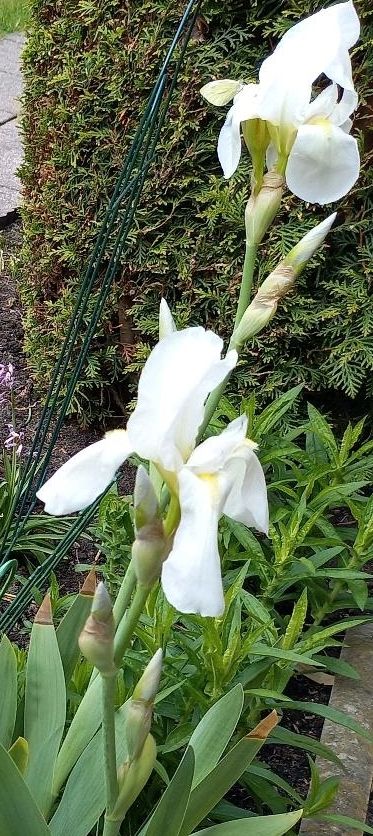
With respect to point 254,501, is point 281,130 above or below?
above

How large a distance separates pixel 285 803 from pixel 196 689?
0.30m

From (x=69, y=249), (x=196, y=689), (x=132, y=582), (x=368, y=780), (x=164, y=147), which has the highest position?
(x=132, y=582)

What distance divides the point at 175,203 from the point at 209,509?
204 centimetres

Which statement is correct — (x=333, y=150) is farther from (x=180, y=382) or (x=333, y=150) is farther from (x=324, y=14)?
(x=180, y=382)

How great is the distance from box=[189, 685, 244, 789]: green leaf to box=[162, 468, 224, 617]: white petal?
0.55 metres

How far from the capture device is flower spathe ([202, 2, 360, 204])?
880 mm

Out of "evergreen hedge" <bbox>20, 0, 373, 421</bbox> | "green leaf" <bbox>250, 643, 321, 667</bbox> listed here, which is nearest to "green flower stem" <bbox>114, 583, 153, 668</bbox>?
"green leaf" <bbox>250, 643, 321, 667</bbox>

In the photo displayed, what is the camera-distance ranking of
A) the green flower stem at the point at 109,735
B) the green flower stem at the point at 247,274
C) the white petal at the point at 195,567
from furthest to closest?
the green flower stem at the point at 247,274
the green flower stem at the point at 109,735
the white petal at the point at 195,567

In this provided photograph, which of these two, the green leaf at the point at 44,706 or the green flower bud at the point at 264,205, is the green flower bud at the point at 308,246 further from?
the green leaf at the point at 44,706

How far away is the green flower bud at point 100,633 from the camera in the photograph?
2.41 ft

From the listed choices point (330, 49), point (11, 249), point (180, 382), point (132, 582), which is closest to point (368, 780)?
point (132, 582)

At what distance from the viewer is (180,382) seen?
74 cm

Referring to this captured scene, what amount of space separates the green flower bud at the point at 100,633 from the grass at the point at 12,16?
22.9 ft

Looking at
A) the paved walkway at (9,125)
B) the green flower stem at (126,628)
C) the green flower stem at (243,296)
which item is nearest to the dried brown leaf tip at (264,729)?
the green flower stem at (126,628)
